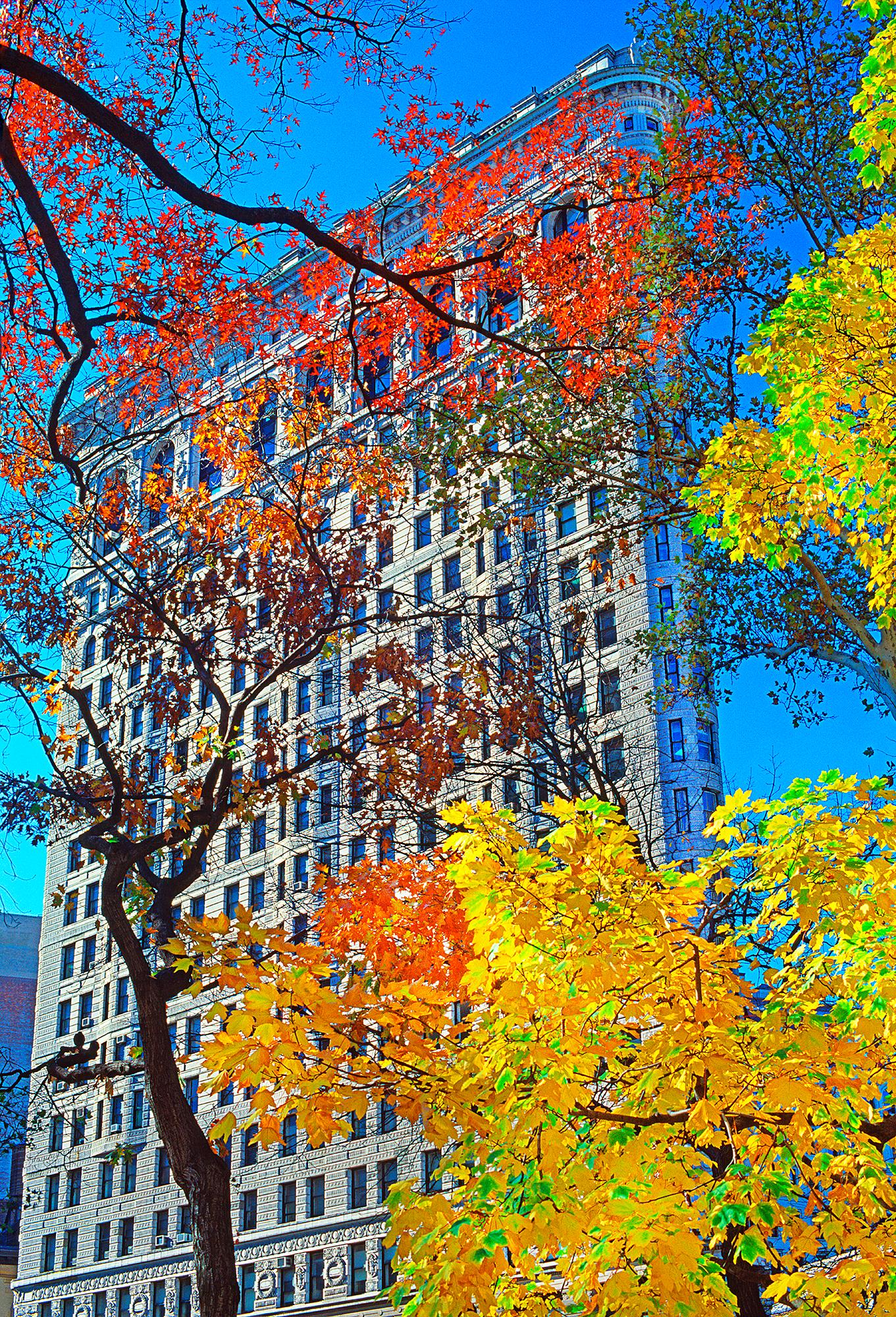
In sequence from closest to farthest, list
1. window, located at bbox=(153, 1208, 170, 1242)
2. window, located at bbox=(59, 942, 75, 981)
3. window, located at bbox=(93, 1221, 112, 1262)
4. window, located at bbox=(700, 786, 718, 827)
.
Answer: window, located at bbox=(700, 786, 718, 827) < window, located at bbox=(153, 1208, 170, 1242) < window, located at bbox=(93, 1221, 112, 1262) < window, located at bbox=(59, 942, 75, 981)

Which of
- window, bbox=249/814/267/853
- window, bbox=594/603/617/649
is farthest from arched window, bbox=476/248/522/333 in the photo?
window, bbox=249/814/267/853

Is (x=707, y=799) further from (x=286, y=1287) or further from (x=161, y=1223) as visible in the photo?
(x=161, y=1223)

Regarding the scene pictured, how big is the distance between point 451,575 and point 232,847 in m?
15.1

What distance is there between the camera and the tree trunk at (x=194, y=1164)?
9.94 m

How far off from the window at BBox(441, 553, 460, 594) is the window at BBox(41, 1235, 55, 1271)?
110 feet

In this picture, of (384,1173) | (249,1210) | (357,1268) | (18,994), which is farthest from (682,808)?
(18,994)

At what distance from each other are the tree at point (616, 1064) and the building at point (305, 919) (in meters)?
24.6

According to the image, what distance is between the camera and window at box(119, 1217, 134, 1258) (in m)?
51.5

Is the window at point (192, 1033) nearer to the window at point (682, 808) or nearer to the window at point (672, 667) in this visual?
the window at point (682, 808)

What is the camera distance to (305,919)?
40.2 metres

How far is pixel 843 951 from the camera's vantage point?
276 inches

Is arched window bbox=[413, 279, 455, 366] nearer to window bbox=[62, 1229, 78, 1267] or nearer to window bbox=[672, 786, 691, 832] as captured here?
window bbox=[672, 786, 691, 832]

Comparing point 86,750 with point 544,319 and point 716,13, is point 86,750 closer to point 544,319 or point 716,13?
point 544,319

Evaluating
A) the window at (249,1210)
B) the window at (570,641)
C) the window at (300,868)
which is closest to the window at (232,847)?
the window at (300,868)
